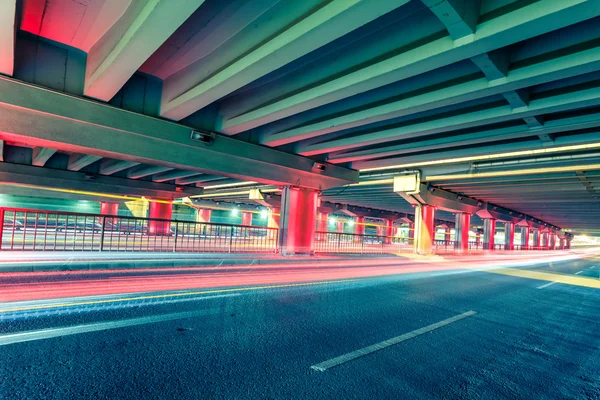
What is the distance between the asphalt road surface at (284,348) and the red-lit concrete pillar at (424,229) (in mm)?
17114

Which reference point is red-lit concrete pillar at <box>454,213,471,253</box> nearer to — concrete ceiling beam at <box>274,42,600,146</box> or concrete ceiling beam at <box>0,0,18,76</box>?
concrete ceiling beam at <box>274,42,600,146</box>

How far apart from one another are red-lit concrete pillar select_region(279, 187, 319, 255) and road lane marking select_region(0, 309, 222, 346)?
11263 millimetres

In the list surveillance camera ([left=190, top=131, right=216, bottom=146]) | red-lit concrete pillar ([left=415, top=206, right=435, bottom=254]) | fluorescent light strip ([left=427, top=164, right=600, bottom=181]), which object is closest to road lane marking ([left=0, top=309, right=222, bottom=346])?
surveillance camera ([left=190, top=131, right=216, bottom=146])

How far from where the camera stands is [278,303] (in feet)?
21.0

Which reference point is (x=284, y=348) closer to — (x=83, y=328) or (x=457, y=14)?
(x=83, y=328)

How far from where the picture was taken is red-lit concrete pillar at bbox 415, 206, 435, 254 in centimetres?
2406

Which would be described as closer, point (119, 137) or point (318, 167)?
point (119, 137)

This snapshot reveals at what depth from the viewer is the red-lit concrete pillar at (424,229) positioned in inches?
947

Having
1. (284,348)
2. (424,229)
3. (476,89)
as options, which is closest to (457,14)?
(476,89)

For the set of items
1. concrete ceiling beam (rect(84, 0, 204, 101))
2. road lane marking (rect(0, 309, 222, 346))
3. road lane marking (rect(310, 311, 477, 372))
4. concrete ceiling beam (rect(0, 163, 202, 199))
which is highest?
concrete ceiling beam (rect(84, 0, 204, 101))

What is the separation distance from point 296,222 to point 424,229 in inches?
483

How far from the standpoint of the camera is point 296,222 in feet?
55.5

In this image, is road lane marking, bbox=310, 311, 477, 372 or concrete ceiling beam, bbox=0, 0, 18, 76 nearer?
road lane marking, bbox=310, 311, 477, 372

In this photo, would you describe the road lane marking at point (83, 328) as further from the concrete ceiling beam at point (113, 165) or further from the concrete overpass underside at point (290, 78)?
the concrete ceiling beam at point (113, 165)
